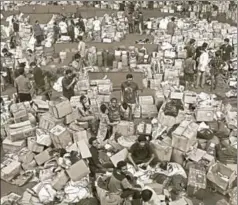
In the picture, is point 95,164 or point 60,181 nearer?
point 60,181

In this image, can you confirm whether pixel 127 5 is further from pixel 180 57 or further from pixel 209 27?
pixel 180 57

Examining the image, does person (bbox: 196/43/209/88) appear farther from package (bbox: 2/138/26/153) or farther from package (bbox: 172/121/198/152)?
package (bbox: 2/138/26/153)

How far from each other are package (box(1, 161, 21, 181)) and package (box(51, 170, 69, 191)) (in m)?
0.59

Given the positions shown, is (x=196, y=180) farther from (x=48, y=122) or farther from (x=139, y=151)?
(x=48, y=122)

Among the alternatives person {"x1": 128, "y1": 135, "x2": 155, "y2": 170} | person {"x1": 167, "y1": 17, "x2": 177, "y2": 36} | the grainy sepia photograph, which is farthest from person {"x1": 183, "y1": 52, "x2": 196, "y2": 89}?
person {"x1": 128, "y1": 135, "x2": 155, "y2": 170}

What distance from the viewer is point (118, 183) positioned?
4469 millimetres

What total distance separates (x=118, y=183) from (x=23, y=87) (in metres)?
2.65

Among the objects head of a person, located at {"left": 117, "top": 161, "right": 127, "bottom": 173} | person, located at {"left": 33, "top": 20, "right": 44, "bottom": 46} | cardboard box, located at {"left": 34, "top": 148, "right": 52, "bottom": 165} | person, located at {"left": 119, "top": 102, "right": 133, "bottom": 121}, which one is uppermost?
person, located at {"left": 33, "top": 20, "right": 44, "bottom": 46}

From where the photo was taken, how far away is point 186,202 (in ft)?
15.0

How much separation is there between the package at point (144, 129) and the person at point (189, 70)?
180cm

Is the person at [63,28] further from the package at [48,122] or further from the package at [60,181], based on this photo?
the package at [60,181]

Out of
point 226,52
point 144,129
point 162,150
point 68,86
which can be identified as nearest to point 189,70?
point 226,52

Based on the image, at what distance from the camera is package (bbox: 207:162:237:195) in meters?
4.76

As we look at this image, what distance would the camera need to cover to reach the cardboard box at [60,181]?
4789 mm
